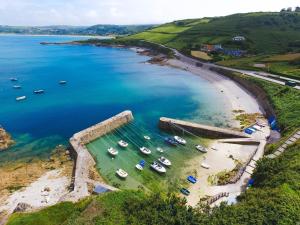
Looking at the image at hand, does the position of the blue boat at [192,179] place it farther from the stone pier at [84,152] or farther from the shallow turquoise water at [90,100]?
the shallow turquoise water at [90,100]

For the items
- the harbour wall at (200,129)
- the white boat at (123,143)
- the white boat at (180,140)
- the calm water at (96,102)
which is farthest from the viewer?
the harbour wall at (200,129)

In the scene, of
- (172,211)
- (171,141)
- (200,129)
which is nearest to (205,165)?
(171,141)

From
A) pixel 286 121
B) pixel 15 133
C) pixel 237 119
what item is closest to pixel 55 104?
pixel 15 133

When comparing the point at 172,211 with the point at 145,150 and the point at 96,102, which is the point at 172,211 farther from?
the point at 96,102

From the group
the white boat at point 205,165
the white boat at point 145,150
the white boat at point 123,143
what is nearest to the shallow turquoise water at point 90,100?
the white boat at point 123,143

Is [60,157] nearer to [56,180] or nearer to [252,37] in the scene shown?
[56,180]

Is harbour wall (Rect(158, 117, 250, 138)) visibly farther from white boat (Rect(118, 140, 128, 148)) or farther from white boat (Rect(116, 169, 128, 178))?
white boat (Rect(116, 169, 128, 178))

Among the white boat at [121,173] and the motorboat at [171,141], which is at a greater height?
the motorboat at [171,141]
